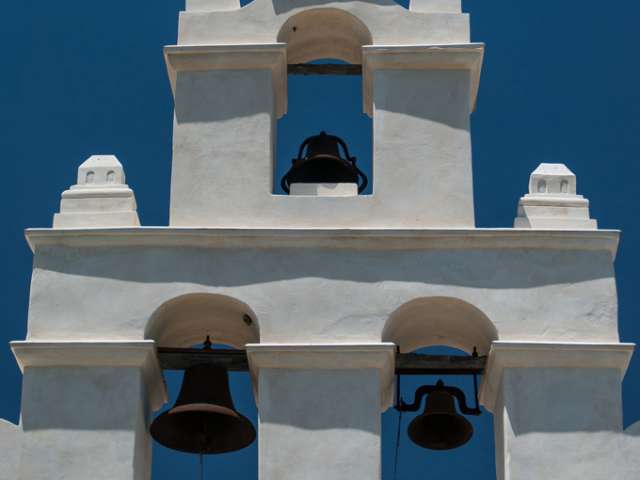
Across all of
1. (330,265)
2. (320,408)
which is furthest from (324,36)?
(320,408)

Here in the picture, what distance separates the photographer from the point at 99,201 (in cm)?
2034

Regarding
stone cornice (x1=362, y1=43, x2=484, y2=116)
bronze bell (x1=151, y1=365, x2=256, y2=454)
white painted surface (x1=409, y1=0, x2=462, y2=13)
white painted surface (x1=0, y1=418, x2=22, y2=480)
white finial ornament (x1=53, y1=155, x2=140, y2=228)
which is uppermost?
white painted surface (x1=409, y1=0, x2=462, y2=13)

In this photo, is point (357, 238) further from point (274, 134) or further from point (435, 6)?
point (435, 6)

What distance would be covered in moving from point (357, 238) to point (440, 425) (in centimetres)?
185

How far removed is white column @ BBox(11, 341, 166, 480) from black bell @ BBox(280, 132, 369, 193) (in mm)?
2231

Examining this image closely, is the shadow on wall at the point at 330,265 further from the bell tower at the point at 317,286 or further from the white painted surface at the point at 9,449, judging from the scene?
the white painted surface at the point at 9,449

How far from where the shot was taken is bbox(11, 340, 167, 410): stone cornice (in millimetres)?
19516

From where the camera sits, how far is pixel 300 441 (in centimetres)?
1922

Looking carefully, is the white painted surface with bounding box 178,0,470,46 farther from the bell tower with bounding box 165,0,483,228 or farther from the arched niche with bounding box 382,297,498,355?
the arched niche with bounding box 382,297,498,355

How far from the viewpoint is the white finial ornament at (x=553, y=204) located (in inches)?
795

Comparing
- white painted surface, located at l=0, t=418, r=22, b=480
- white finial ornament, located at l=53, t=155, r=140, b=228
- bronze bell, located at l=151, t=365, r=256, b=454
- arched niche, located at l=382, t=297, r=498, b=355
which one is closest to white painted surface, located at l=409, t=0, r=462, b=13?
arched niche, located at l=382, t=297, r=498, b=355

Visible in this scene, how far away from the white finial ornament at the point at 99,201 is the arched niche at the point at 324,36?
1.81 m

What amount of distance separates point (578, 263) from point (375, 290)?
1535 mm

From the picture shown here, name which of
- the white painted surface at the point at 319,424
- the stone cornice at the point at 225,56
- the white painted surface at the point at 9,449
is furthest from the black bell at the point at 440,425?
the white painted surface at the point at 9,449
